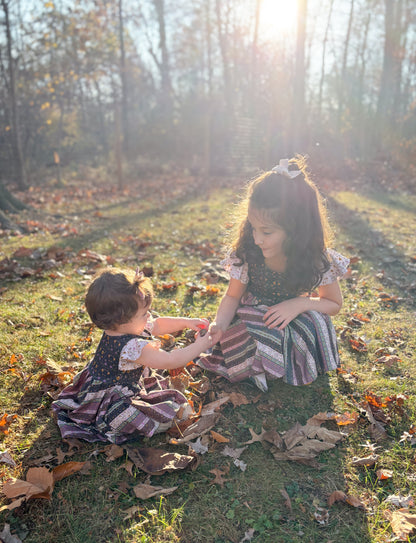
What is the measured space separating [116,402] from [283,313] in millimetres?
1157

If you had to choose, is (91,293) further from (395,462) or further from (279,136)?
(279,136)

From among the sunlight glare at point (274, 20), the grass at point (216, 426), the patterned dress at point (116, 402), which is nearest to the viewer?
the grass at point (216, 426)

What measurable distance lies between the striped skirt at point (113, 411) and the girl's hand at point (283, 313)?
734 mm

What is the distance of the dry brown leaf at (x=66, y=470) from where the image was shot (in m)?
2.08

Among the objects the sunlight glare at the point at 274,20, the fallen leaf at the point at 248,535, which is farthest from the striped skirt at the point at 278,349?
the sunlight glare at the point at 274,20

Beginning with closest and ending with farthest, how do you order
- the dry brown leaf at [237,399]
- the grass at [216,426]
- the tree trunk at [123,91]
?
the grass at [216,426] < the dry brown leaf at [237,399] < the tree trunk at [123,91]

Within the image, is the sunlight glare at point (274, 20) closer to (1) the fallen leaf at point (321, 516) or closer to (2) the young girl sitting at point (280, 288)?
(2) the young girl sitting at point (280, 288)

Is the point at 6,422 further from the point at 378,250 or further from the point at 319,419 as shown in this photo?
the point at 378,250

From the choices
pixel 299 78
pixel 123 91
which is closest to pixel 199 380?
pixel 299 78

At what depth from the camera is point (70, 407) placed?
2428mm

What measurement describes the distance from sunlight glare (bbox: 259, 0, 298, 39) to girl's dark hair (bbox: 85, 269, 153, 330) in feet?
66.1

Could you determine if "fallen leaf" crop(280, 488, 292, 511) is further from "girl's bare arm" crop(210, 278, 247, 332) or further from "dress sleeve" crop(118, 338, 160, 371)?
"girl's bare arm" crop(210, 278, 247, 332)

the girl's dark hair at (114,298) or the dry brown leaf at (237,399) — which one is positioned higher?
the girl's dark hair at (114,298)

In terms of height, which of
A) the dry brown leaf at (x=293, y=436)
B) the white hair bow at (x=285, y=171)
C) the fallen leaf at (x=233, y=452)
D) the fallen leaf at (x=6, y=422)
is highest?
the white hair bow at (x=285, y=171)
